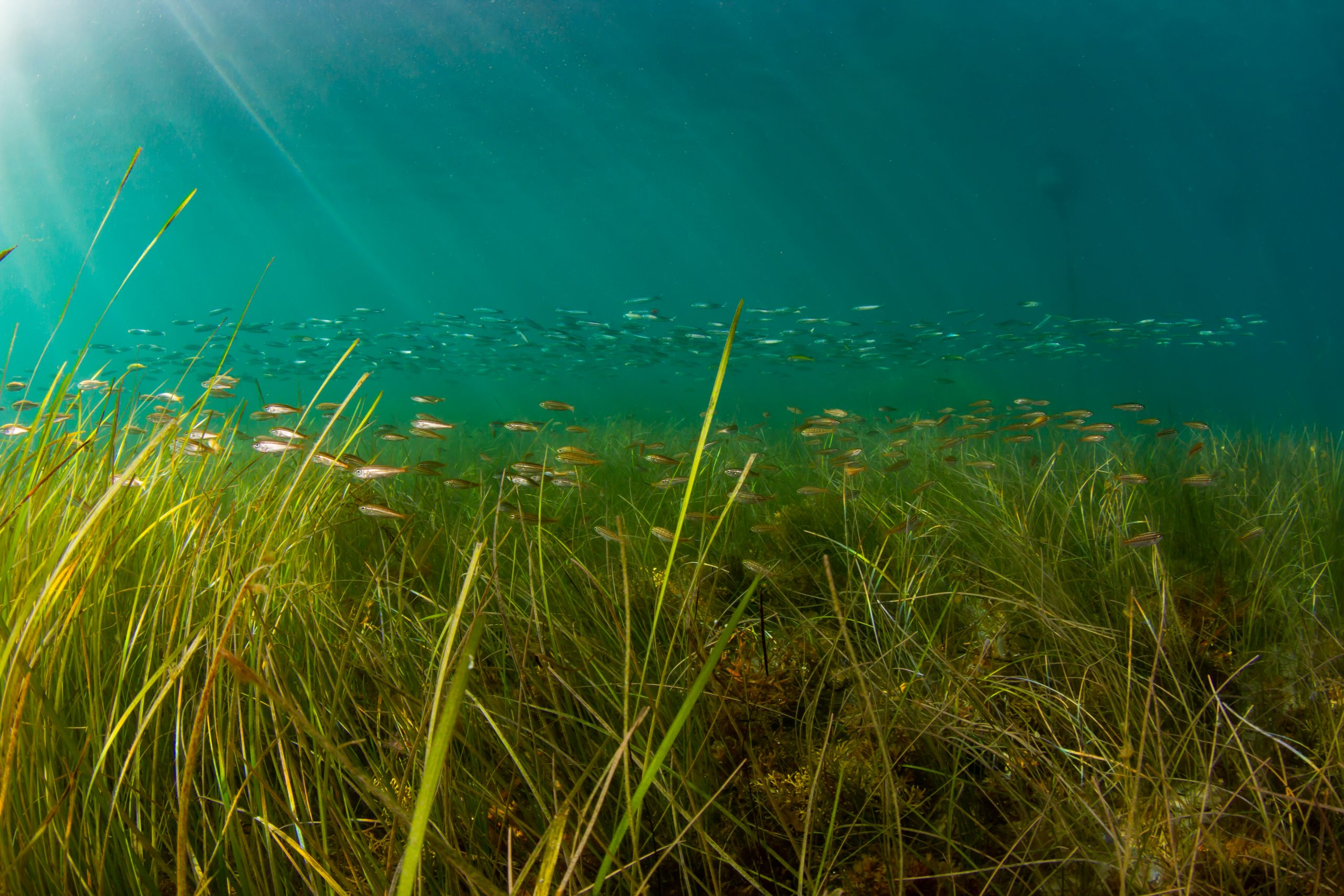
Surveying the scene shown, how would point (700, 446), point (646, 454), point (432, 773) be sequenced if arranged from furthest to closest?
1. point (646, 454)
2. point (700, 446)
3. point (432, 773)

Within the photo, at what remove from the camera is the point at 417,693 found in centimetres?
136

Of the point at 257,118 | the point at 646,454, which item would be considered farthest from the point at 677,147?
the point at 646,454

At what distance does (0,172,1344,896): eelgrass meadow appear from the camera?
0.89m

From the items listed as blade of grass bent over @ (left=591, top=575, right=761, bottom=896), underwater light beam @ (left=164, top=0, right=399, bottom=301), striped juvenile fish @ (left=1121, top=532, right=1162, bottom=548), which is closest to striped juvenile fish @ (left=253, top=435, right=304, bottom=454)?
blade of grass bent over @ (left=591, top=575, right=761, bottom=896)

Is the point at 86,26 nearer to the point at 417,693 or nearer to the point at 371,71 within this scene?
the point at 371,71

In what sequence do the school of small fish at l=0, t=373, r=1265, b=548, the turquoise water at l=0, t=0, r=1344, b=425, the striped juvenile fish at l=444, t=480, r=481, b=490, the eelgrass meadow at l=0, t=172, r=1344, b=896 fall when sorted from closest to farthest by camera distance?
the eelgrass meadow at l=0, t=172, r=1344, b=896 → the school of small fish at l=0, t=373, r=1265, b=548 → the striped juvenile fish at l=444, t=480, r=481, b=490 → the turquoise water at l=0, t=0, r=1344, b=425

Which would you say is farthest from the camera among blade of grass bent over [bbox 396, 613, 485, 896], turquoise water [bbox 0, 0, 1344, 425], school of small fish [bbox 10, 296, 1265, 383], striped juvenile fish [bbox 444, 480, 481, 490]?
turquoise water [bbox 0, 0, 1344, 425]

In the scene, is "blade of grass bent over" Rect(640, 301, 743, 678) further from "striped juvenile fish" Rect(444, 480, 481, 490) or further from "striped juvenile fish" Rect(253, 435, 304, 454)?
"striped juvenile fish" Rect(444, 480, 481, 490)

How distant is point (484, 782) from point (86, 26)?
48509mm

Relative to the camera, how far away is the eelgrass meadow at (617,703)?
2.91ft

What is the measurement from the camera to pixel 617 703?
1.08 metres

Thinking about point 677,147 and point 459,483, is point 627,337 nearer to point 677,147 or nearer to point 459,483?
point 459,483

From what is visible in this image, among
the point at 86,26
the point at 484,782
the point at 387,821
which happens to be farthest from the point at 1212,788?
the point at 86,26

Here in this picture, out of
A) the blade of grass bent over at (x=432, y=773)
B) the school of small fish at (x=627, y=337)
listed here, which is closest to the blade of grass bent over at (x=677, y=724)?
the blade of grass bent over at (x=432, y=773)
